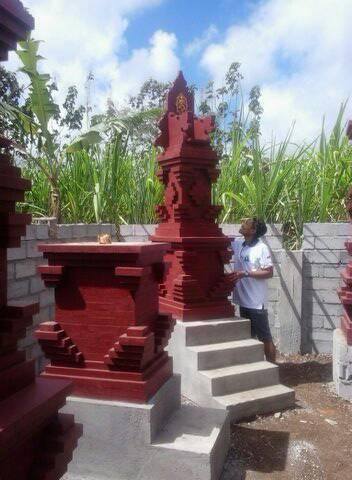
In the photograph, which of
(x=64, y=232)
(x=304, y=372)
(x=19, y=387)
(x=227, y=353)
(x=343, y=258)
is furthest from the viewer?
(x=343, y=258)

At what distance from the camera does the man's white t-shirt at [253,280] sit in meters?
5.34

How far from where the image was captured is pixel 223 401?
14.2 ft

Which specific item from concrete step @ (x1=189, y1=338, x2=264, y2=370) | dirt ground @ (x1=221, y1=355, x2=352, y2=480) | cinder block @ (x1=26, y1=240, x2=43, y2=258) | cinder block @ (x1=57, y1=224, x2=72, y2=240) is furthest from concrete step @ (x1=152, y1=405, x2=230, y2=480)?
cinder block @ (x1=57, y1=224, x2=72, y2=240)

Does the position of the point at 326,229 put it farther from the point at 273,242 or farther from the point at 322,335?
the point at 322,335

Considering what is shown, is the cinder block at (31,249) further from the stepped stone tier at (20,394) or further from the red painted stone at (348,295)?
the red painted stone at (348,295)

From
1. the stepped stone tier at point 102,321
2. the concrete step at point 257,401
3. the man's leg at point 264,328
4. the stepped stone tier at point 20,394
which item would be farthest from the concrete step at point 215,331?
the stepped stone tier at point 20,394

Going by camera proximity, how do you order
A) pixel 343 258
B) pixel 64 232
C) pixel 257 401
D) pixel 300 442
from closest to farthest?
pixel 300 442
pixel 257 401
pixel 64 232
pixel 343 258

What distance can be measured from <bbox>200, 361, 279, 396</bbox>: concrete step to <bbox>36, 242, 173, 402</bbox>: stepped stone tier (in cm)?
139

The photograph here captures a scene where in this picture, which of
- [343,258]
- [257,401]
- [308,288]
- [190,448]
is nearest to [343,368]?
[257,401]

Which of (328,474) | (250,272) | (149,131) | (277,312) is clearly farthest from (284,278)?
(149,131)

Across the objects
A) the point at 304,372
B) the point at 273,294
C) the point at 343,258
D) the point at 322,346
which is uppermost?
the point at 343,258

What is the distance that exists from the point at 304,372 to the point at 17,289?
3706mm

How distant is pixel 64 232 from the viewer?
6.01m

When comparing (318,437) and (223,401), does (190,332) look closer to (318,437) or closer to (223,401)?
(223,401)
